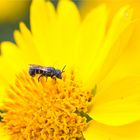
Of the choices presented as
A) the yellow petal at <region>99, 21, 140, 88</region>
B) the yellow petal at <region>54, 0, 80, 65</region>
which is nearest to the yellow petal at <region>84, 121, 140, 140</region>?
the yellow petal at <region>99, 21, 140, 88</region>

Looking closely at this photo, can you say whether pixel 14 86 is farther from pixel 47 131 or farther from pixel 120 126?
pixel 120 126

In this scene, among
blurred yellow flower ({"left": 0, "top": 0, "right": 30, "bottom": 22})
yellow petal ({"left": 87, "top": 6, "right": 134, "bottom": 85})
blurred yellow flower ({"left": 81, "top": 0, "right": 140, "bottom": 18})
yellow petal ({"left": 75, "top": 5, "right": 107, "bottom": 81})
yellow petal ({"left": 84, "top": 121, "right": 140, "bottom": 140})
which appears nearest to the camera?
yellow petal ({"left": 84, "top": 121, "right": 140, "bottom": 140})

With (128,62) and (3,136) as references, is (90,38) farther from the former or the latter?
(3,136)

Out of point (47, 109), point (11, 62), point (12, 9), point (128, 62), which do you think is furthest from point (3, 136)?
point (12, 9)

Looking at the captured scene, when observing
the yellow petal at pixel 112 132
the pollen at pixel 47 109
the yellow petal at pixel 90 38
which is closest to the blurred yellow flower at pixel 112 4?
the yellow petal at pixel 90 38

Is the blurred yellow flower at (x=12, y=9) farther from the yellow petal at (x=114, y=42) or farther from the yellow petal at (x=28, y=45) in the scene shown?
the yellow petal at (x=114, y=42)

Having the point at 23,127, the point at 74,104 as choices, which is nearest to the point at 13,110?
the point at 23,127

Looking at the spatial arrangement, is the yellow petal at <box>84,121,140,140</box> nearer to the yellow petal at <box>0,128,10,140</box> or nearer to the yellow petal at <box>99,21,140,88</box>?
the yellow petal at <box>99,21,140,88</box>
